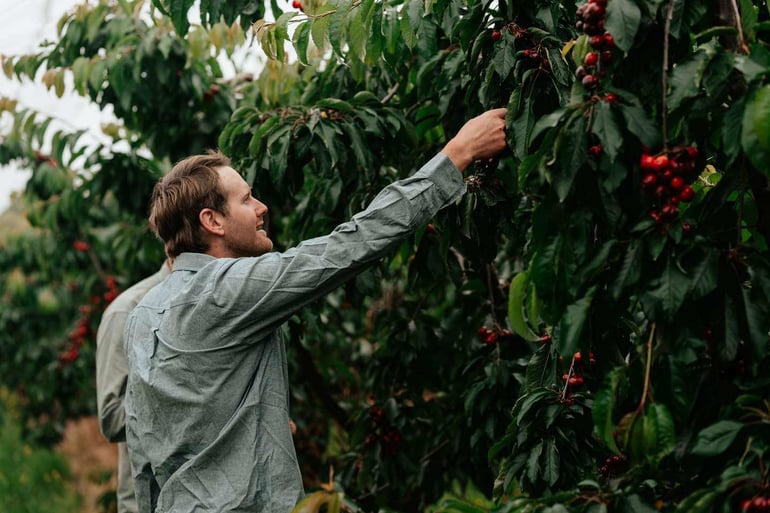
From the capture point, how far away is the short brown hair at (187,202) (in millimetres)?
2182

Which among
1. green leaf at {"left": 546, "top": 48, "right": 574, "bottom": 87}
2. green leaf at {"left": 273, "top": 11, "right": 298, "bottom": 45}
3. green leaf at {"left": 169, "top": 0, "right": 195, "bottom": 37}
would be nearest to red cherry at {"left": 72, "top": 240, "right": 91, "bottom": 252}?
green leaf at {"left": 169, "top": 0, "right": 195, "bottom": 37}

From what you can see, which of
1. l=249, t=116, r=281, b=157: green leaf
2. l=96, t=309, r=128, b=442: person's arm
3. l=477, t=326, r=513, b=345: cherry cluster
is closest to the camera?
l=249, t=116, r=281, b=157: green leaf

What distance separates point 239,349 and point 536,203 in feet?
2.54

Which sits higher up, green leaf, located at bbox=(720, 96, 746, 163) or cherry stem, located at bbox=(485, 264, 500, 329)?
green leaf, located at bbox=(720, 96, 746, 163)

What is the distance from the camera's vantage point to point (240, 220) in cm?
220

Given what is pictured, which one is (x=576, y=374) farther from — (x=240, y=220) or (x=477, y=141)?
(x=240, y=220)

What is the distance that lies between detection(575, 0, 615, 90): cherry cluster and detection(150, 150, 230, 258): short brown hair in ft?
3.34

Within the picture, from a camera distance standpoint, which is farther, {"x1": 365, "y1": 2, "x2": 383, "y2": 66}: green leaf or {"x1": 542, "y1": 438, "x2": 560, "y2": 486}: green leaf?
{"x1": 365, "y1": 2, "x2": 383, "y2": 66}: green leaf

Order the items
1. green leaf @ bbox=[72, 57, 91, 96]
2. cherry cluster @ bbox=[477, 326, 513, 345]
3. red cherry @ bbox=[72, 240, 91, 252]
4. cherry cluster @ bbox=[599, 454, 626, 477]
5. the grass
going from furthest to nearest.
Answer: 1. the grass
2. red cherry @ bbox=[72, 240, 91, 252]
3. green leaf @ bbox=[72, 57, 91, 96]
4. cherry cluster @ bbox=[477, 326, 513, 345]
5. cherry cluster @ bbox=[599, 454, 626, 477]

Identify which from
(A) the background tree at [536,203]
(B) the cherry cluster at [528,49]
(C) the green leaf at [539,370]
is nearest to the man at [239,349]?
(B) the cherry cluster at [528,49]

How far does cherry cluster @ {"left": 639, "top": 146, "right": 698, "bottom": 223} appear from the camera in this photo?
1.45 metres

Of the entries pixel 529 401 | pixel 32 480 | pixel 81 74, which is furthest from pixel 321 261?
pixel 32 480

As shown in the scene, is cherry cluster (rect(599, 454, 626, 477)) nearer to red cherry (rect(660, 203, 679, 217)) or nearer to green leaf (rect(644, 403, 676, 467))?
green leaf (rect(644, 403, 676, 467))

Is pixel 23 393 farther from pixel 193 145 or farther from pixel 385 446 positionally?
pixel 385 446
